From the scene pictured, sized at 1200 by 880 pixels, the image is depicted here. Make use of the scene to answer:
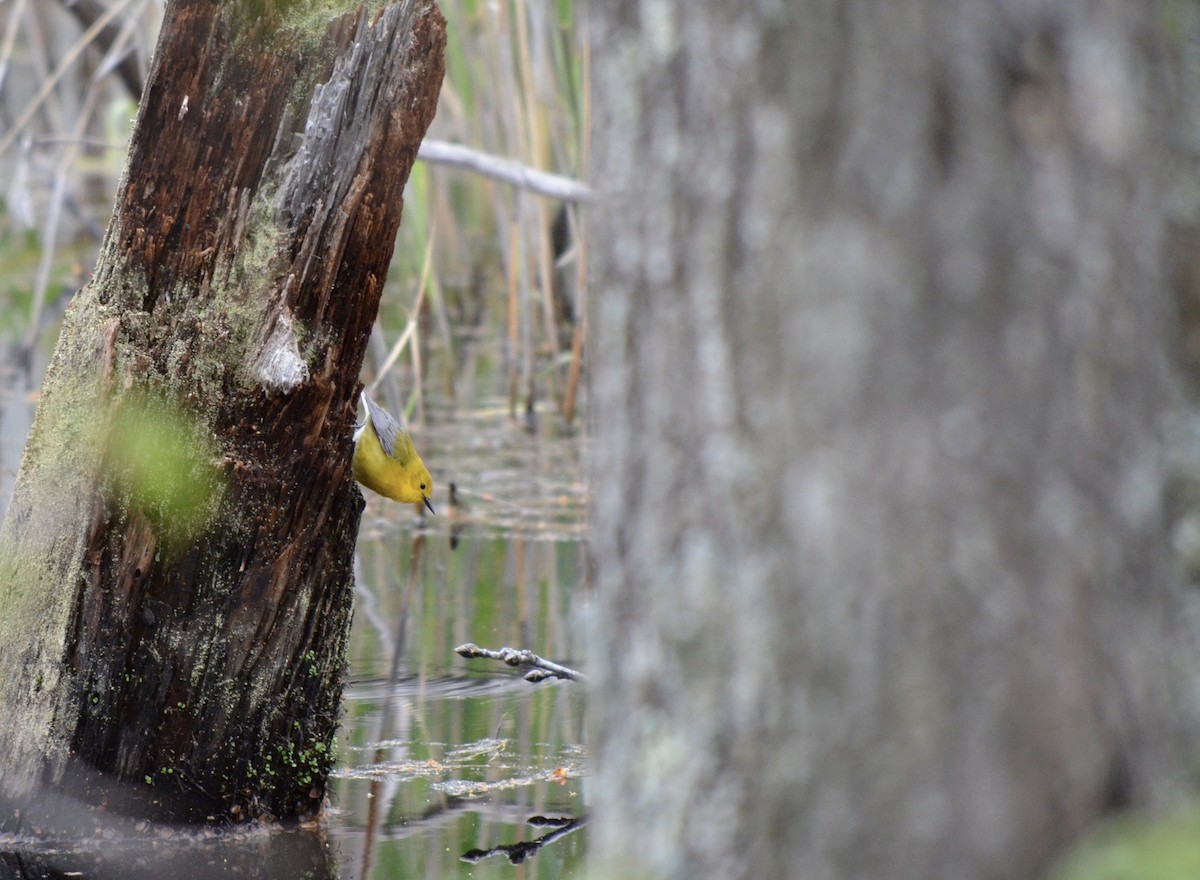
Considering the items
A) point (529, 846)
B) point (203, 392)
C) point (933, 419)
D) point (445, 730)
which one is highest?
point (203, 392)

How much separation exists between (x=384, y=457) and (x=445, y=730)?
84 cm

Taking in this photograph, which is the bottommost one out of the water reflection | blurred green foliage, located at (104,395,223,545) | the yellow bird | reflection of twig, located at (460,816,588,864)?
reflection of twig, located at (460,816,588,864)

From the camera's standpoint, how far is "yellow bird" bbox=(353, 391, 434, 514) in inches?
146

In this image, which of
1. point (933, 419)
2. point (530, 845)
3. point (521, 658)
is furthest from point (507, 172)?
point (933, 419)

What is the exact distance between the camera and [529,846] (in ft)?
8.68

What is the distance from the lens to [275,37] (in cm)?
253

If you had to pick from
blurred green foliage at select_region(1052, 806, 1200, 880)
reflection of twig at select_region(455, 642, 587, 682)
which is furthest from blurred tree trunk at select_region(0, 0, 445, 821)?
blurred green foliage at select_region(1052, 806, 1200, 880)

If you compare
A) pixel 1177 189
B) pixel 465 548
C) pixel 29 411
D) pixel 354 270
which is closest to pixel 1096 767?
Result: pixel 1177 189

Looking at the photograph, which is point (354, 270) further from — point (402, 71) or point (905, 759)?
point (905, 759)

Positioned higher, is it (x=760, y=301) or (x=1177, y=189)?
(x=1177, y=189)

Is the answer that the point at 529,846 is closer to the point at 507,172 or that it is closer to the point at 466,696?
the point at 466,696

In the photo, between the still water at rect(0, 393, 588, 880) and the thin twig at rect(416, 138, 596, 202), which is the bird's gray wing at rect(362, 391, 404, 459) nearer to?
the still water at rect(0, 393, 588, 880)

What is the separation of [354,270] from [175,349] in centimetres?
34

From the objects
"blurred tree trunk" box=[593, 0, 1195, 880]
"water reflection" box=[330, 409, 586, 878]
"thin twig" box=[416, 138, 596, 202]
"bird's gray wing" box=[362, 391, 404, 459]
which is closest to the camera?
"blurred tree trunk" box=[593, 0, 1195, 880]
